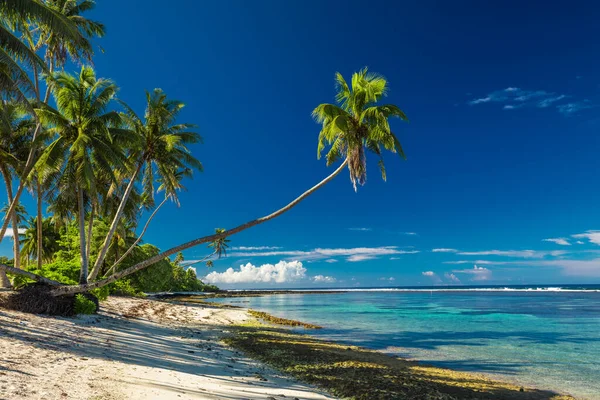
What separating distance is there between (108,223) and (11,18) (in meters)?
32.3

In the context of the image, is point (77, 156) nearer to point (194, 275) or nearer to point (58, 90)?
point (58, 90)

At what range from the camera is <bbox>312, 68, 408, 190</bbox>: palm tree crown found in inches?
602

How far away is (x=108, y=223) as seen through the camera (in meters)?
40.7

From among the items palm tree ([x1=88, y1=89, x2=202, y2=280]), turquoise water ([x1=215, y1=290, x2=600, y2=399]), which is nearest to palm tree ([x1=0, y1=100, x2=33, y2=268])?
palm tree ([x1=88, y1=89, x2=202, y2=280])

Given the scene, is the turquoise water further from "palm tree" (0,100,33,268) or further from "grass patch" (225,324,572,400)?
"palm tree" (0,100,33,268)

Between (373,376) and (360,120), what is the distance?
9927 millimetres

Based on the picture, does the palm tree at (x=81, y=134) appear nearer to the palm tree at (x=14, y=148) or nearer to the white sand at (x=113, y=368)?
the palm tree at (x=14, y=148)

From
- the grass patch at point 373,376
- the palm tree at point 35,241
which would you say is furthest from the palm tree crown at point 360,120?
the palm tree at point 35,241

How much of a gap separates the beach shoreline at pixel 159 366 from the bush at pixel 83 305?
40cm

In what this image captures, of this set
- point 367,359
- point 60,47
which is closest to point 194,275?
point 60,47

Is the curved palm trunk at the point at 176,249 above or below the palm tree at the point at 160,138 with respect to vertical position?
below

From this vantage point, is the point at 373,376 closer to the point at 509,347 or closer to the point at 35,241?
the point at 509,347

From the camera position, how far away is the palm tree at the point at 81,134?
1761cm

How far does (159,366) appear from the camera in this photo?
31.3ft
